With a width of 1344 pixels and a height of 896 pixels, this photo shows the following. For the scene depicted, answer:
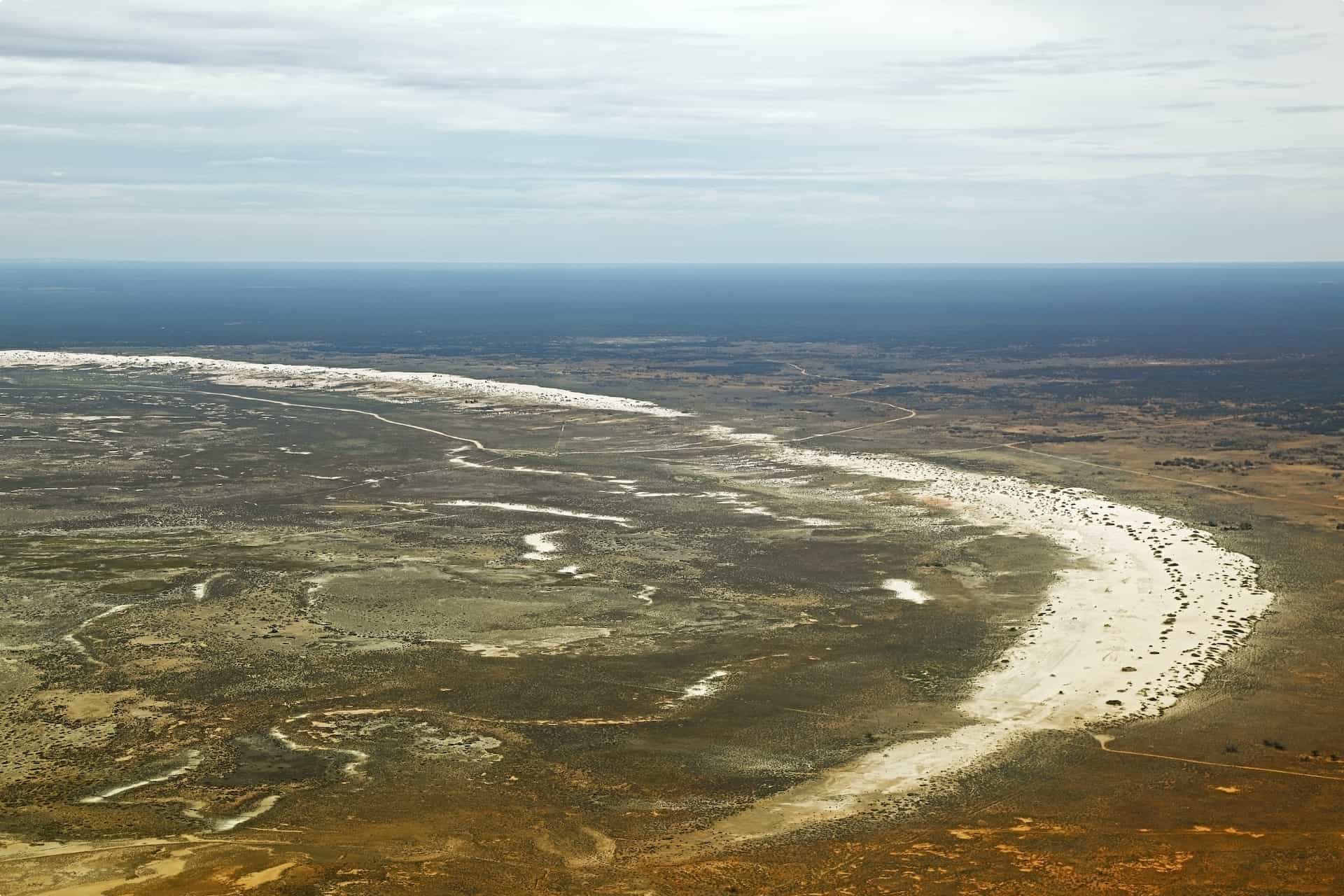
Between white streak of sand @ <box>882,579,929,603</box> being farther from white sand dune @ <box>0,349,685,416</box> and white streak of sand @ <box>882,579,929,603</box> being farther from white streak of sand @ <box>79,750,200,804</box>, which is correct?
white sand dune @ <box>0,349,685,416</box>

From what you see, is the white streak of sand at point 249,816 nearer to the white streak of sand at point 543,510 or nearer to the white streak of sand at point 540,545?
the white streak of sand at point 540,545

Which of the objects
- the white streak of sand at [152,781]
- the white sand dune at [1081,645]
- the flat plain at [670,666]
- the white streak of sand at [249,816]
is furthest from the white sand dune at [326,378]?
the white streak of sand at [249,816]

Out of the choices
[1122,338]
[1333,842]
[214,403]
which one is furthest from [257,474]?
[1122,338]

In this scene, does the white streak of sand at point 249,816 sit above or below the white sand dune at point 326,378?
below

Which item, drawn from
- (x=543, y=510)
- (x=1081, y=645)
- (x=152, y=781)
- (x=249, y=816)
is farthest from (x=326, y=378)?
(x=249, y=816)

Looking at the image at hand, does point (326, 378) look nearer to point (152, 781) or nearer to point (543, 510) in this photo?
point (543, 510)

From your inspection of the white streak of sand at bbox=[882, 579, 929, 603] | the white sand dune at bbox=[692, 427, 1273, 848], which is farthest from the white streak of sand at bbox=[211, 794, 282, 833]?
the white streak of sand at bbox=[882, 579, 929, 603]

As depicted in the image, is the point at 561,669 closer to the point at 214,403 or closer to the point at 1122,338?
the point at 214,403
